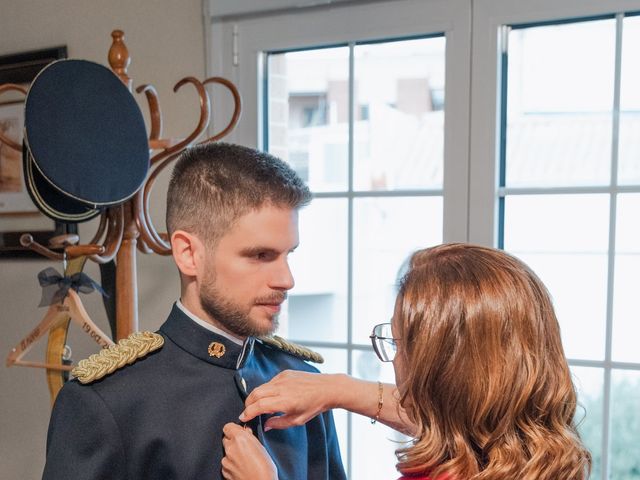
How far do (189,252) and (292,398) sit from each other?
287mm

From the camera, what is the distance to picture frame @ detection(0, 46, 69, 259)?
2518 mm

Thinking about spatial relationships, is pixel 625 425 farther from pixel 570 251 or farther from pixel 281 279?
pixel 281 279

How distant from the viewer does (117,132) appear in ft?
5.25

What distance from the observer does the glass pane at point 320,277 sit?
88.3 inches

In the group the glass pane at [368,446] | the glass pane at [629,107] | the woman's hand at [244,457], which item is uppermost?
the glass pane at [629,107]

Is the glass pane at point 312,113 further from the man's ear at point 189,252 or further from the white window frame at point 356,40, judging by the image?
the man's ear at point 189,252

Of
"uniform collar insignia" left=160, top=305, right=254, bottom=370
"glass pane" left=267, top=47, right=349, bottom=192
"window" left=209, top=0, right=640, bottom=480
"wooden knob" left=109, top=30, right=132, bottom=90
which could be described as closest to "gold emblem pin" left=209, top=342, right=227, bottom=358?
"uniform collar insignia" left=160, top=305, right=254, bottom=370

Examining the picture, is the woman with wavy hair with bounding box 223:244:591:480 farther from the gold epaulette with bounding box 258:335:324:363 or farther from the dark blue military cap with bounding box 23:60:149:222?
the dark blue military cap with bounding box 23:60:149:222

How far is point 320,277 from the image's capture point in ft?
7.52

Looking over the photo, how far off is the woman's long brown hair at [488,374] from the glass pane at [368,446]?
4.01 feet

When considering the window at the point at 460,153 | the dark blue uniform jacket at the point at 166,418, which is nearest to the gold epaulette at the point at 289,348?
the dark blue uniform jacket at the point at 166,418

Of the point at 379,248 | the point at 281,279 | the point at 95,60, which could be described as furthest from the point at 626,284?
the point at 95,60

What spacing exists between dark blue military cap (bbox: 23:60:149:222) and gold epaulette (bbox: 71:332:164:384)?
52cm

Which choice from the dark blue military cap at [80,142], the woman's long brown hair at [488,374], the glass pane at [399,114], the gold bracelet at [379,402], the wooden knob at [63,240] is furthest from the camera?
the glass pane at [399,114]
